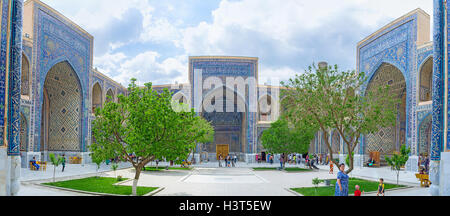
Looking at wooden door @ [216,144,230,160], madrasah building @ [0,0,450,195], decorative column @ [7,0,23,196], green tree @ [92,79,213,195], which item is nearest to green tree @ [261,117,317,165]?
madrasah building @ [0,0,450,195]

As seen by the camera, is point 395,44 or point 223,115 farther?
point 223,115

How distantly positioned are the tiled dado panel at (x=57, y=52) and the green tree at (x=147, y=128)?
9.11 m

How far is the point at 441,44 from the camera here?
823 cm

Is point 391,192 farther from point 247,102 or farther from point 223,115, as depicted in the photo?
point 223,115

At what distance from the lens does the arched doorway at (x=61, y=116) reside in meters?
19.5

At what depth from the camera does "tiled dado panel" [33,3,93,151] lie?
15.7 metres

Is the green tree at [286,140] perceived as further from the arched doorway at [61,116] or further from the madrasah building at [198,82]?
the arched doorway at [61,116]

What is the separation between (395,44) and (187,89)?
14.6 m

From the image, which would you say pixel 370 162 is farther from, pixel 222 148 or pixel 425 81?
pixel 222 148

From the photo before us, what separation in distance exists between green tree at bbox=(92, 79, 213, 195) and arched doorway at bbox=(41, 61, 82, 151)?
39.7 ft

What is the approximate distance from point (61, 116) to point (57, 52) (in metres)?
4.54

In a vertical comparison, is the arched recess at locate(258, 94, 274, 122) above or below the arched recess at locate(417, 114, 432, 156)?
above

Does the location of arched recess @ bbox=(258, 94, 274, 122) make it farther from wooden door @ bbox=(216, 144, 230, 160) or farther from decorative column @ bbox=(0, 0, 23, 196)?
decorative column @ bbox=(0, 0, 23, 196)

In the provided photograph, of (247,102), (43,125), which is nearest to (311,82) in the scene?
(247,102)
